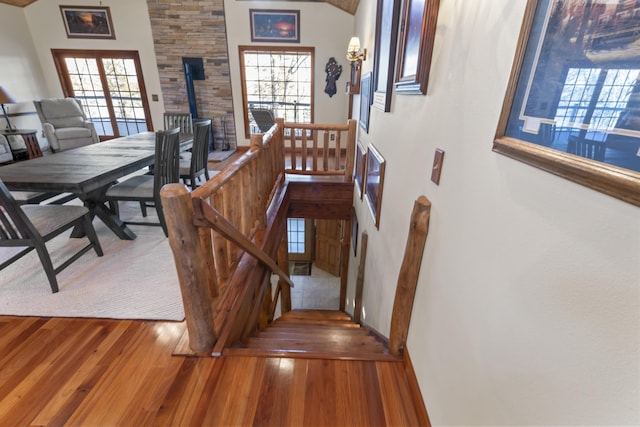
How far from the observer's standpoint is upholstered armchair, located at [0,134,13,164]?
177 inches

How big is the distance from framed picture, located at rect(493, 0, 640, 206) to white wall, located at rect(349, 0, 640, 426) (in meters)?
0.05

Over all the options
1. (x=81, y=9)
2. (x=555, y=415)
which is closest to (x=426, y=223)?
(x=555, y=415)

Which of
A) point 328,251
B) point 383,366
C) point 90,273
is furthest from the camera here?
point 328,251

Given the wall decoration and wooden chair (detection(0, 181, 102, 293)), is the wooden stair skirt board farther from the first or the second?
the wall decoration

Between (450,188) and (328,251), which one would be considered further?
(328,251)

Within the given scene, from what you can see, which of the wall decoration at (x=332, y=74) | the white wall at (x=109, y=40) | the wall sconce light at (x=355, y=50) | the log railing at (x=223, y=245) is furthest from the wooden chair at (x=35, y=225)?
the white wall at (x=109, y=40)

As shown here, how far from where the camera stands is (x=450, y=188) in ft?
3.50

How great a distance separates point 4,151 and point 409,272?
21.5 feet

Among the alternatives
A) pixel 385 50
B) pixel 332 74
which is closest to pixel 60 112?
pixel 332 74

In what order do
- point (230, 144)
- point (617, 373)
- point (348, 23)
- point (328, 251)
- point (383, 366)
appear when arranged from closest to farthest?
point (617, 373)
point (383, 366)
point (348, 23)
point (230, 144)
point (328, 251)

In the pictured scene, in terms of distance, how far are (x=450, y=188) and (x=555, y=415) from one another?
713 millimetres

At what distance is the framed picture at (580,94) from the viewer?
0.42m

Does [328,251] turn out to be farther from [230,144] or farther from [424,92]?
[424,92]

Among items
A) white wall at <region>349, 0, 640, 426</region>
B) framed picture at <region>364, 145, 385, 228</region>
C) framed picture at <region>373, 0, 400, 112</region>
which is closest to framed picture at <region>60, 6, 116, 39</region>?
framed picture at <region>373, 0, 400, 112</region>
